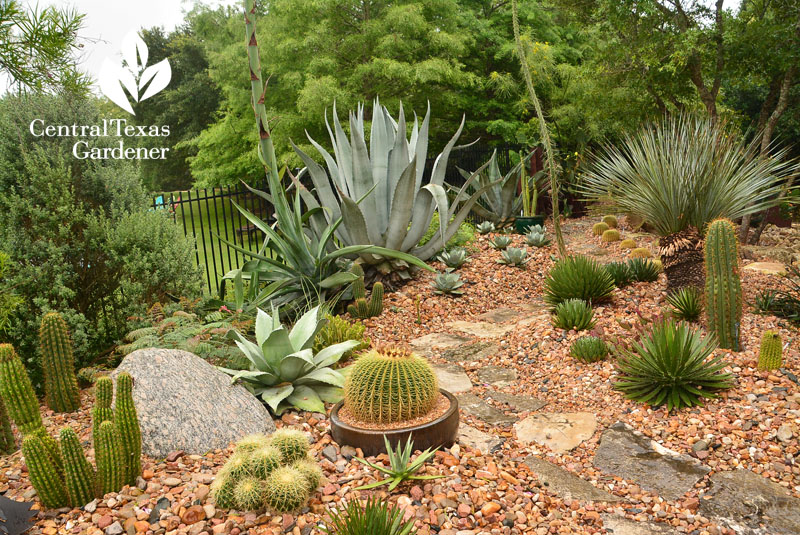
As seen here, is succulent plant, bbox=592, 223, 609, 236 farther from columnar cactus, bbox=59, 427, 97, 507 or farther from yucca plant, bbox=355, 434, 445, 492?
columnar cactus, bbox=59, 427, 97, 507

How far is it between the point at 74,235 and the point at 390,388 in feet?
10.8

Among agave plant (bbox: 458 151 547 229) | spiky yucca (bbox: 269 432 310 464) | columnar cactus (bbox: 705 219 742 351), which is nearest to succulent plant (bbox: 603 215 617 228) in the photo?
agave plant (bbox: 458 151 547 229)

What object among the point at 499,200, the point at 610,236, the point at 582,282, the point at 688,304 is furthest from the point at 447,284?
the point at 499,200

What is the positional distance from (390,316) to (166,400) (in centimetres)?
314

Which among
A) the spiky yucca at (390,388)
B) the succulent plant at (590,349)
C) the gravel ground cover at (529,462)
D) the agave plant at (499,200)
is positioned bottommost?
the gravel ground cover at (529,462)

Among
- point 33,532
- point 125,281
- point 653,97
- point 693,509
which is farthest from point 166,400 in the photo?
point 653,97

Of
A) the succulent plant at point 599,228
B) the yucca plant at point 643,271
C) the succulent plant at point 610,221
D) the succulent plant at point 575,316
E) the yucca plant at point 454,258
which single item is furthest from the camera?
the succulent plant at point 610,221

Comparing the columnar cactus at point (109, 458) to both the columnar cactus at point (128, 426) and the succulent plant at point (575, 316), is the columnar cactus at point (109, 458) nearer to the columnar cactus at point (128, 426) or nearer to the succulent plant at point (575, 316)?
the columnar cactus at point (128, 426)

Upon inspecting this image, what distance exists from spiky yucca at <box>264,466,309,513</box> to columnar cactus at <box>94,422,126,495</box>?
0.73 m

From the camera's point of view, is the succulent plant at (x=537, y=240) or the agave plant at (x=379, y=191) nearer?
the agave plant at (x=379, y=191)

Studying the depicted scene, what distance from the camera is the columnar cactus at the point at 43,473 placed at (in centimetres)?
257

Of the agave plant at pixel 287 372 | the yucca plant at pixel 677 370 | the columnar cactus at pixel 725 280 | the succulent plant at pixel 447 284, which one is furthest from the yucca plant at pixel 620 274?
the agave plant at pixel 287 372

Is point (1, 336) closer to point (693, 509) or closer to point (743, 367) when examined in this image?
point (693, 509)

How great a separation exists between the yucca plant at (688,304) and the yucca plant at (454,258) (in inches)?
108
